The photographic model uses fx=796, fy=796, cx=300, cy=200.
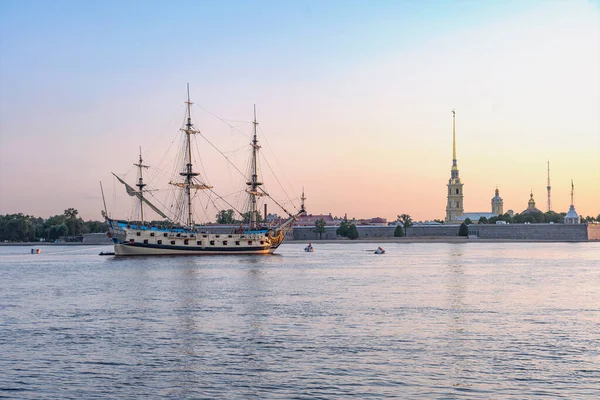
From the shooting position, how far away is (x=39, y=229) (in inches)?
7776

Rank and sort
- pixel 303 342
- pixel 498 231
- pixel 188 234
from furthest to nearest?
pixel 498 231 < pixel 188 234 < pixel 303 342

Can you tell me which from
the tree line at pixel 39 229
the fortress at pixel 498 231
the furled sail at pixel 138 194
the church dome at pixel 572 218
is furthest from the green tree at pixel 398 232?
the furled sail at pixel 138 194

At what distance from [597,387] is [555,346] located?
4.85m

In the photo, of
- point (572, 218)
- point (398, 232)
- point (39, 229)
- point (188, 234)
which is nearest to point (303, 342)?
point (188, 234)

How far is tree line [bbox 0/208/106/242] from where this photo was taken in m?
188

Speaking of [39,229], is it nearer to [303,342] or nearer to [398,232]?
[398,232]

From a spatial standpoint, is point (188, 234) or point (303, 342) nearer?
point (303, 342)

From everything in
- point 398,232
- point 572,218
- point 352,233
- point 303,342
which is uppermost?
point 572,218

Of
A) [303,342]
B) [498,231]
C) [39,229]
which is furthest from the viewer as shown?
[39,229]

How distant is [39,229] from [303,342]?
185799 mm

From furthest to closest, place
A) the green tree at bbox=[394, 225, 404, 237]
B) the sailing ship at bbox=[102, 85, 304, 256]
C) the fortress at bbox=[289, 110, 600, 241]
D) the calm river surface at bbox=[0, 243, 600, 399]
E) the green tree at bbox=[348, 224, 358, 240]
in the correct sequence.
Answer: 1. the green tree at bbox=[394, 225, 404, 237]
2. the green tree at bbox=[348, 224, 358, 240]
3. the fortress at bbox=[289, 110, 600, 241]
4. the sailing ship at bbox=[102, 85, 304, 256]
5. the calm river surface at bbox=[0, 243, 600, 399]

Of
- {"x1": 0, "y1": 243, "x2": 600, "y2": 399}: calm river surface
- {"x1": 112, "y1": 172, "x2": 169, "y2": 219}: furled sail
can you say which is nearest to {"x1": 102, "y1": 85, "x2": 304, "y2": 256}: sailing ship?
{"x1": 112, "y1": 172, "x2": 169, "y2": 219}: furled sail

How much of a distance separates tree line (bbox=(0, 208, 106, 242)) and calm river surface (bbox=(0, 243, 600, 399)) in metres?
154

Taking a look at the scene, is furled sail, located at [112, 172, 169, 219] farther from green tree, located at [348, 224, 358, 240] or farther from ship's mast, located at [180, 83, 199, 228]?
green tree, located at [348, 224, 358, 240]
